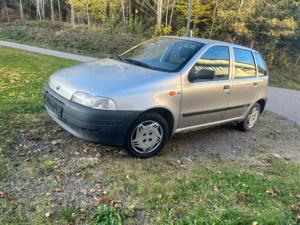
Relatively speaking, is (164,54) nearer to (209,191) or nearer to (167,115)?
(167,115)

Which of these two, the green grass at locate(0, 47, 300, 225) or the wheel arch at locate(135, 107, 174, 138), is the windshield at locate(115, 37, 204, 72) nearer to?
the wheel arch at locate(135, 107, 174, 138)

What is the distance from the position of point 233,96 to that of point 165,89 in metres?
1.76

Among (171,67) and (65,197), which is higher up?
(171,67)

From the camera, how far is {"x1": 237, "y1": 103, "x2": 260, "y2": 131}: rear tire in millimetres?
5398

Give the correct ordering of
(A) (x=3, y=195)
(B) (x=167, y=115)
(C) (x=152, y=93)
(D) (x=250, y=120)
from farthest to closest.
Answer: (D) (x=250, y=120) → (B) (x=167, y=115) → (C) (x=152, y=93) → (A) (x=3, y=195)

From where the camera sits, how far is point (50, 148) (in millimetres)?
3580

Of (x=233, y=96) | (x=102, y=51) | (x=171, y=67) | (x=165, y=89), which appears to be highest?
(x=171, y=67)

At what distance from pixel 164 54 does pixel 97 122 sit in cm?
180

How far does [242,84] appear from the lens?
4672 mm

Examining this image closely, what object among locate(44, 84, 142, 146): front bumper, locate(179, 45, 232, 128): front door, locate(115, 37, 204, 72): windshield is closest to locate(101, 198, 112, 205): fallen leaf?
locate(44, 84, 142, 146): front bumper

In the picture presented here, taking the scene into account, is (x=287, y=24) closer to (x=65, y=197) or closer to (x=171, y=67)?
(x=171, y=67)

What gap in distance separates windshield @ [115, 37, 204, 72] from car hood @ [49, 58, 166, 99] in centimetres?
25

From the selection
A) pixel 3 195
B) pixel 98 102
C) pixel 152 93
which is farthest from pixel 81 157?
pixel 152 93

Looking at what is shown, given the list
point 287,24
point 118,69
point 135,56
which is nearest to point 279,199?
point 118,69
